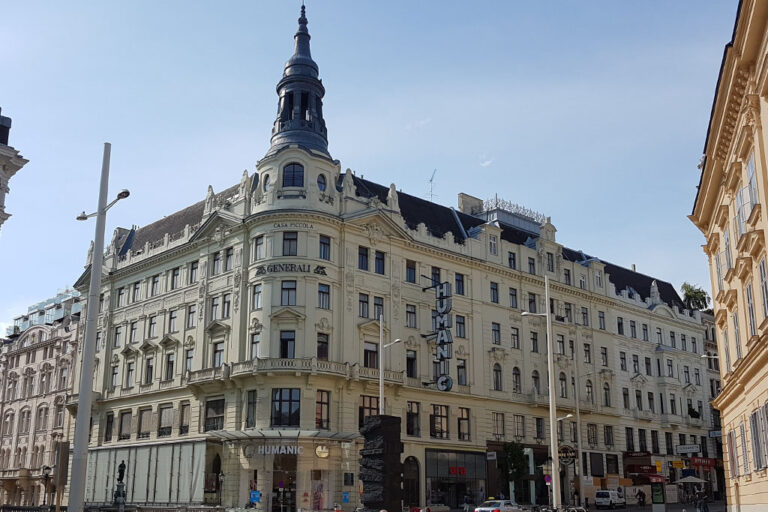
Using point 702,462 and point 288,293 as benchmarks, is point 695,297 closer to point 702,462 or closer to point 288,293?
point 702,462

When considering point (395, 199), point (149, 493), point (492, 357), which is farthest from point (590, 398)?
point (149, 493)

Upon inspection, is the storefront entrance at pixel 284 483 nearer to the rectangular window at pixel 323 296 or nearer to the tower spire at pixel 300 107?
the rectangular window at pixel 323 296

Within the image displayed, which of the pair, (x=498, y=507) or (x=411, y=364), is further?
(x=411, y=364)

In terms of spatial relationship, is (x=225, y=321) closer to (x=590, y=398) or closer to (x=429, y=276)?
(x=429, y=276)

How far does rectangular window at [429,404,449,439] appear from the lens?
183 ft

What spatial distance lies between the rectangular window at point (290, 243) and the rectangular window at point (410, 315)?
9.78 metres

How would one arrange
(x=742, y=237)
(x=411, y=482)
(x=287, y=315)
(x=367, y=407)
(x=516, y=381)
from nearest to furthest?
(x=742, y=237) → (x=287, y=315) → (x=367, y=407) → (x=411, y=482) → (x=516, y=381)

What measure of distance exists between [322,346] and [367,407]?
5.19 meters

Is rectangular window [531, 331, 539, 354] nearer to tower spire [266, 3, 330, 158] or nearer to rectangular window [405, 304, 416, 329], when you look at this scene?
rectangular window [405, 304, 416, 329]

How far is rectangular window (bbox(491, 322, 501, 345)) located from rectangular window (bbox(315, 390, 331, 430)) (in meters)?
16.7

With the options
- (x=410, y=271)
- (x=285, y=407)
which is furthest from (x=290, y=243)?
(x=285, y=407)

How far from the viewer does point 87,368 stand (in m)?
18.2

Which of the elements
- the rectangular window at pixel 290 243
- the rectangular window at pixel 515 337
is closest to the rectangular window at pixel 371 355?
the rectangular window at pixel 290 243

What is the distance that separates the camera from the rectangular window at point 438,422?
2201 inches
